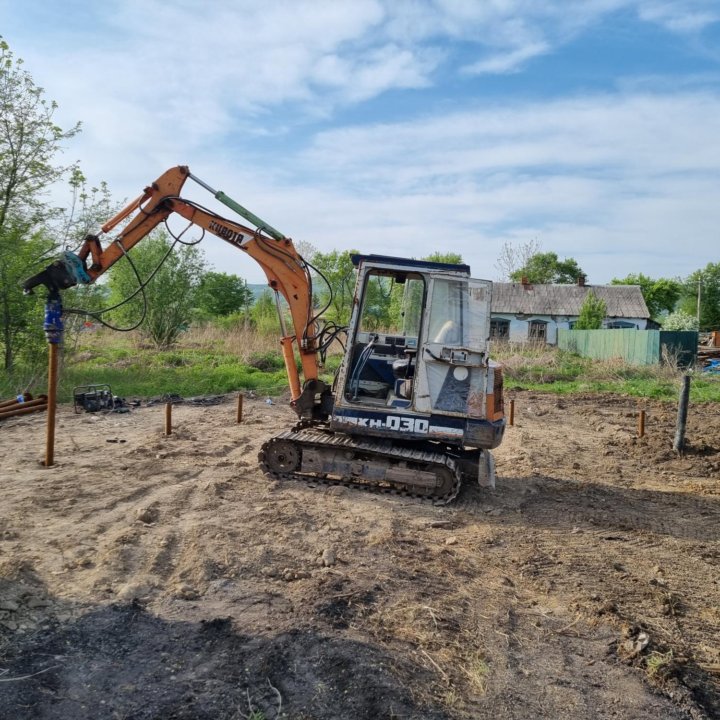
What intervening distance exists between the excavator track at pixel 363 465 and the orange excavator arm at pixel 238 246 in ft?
2.59

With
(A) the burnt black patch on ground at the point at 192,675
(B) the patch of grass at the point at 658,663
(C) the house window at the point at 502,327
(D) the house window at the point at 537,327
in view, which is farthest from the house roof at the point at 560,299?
(A) the burnt black patch on ground at the point at 192,675

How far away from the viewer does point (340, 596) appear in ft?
14.4

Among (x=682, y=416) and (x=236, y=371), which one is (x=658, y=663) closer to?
(x=682, y=416)

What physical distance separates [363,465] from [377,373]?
4.40ft

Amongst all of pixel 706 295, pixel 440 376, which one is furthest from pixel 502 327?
pixel 440 376

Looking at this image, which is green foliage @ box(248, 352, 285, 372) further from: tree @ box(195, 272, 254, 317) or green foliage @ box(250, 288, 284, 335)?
tree @ box(195, 272, 254, 317)

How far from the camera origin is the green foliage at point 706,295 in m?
56.6

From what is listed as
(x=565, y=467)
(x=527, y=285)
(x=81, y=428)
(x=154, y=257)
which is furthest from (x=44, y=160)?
(x=527, y=285)

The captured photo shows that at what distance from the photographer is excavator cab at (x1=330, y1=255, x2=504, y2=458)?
7.03 metres

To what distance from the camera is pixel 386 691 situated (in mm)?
3262

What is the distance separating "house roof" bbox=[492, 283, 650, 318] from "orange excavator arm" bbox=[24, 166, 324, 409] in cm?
3333

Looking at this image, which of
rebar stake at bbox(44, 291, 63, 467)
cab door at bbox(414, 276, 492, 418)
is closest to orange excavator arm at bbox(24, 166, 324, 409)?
rebar stake at bbox(44, 291, 63, 467)

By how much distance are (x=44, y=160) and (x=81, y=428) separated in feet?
28.5

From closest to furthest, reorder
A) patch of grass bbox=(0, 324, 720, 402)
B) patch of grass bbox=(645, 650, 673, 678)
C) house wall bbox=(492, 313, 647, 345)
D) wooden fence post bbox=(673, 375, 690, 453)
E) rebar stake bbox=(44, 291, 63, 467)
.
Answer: patch of grass bbox=(645, 650, 673, 678), rebar stake bbox=(44, 291, 63, 467), wooden fence post bbox=(673, 375, 690, 453), patch of grass bbox=(0, 324, 720, 402), house wall bbox=(492, 313, 647, 345)
